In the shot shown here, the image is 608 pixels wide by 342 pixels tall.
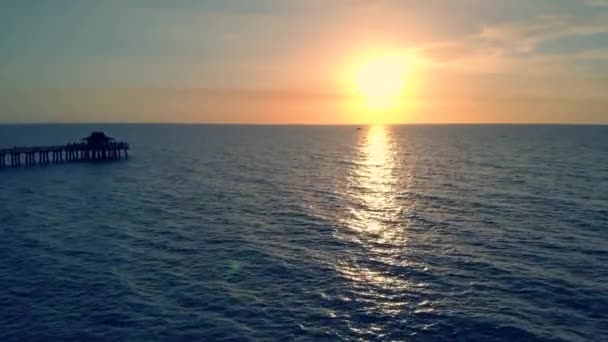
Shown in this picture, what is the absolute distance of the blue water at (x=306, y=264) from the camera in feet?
88.6

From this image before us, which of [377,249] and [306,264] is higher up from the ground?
[377,249]

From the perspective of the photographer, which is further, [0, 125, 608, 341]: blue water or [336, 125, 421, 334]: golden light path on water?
[336, 125, 421, 334]: golden light path on water

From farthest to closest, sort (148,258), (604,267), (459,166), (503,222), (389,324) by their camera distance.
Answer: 1. (459,166)
2. (503,222)
3. (148,258)
4. (604,267)
5. (389,324)

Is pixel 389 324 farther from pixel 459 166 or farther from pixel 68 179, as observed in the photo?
pixel 459 166

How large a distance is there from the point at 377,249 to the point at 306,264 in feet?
26.3

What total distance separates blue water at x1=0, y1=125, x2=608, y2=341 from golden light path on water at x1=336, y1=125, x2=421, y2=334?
206 millimetres

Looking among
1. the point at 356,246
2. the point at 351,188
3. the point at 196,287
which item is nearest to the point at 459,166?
the point at 351,188

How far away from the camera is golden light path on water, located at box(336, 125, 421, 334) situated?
30.4 metres

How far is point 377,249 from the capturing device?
41562 mm

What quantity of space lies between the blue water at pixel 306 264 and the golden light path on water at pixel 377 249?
206 millimetres

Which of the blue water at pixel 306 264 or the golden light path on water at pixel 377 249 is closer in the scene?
the blue water at pixel 306 264

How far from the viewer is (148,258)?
38812 millimetres

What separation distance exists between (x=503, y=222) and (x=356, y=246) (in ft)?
63.2

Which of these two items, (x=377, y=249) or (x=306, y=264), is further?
(x=377, y=249)
